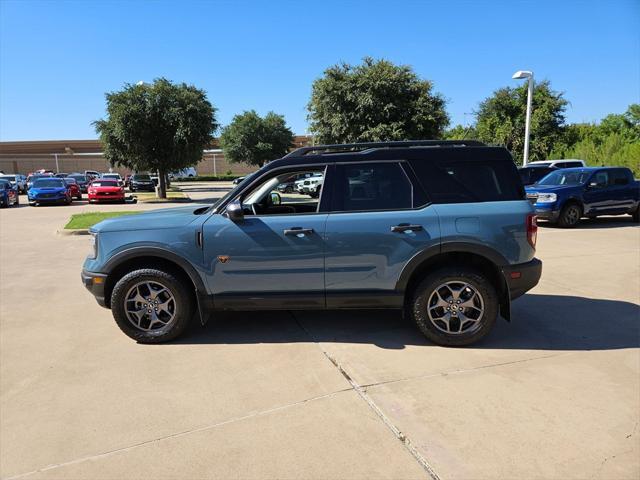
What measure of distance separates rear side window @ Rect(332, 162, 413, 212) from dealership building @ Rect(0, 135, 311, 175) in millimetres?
67381

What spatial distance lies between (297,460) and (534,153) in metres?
38.4

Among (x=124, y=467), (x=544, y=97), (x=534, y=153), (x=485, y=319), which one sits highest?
(x=544, y=97)

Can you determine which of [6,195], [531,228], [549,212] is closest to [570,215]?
[549,212]

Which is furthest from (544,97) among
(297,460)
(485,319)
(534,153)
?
(297,460)

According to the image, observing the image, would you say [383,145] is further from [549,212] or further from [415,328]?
[549,212]

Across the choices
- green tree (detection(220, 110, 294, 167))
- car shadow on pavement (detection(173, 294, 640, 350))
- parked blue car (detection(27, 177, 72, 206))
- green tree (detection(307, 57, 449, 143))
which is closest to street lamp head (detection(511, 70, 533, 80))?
green tree (detection(307, 57, 449, 143))

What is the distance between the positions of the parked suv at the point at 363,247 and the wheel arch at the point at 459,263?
0.01 meters

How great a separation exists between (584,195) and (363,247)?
11403mm

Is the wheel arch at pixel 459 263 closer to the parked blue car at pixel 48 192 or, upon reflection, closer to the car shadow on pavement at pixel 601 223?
the car shadow on pavement at pixel 601 223

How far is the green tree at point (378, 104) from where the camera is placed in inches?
959

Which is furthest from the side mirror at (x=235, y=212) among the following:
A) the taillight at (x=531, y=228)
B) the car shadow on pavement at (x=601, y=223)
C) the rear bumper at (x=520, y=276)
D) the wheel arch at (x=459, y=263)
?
the car shadow on pavement at (x=601, y=223)

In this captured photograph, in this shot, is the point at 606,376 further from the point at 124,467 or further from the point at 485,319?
the point at 124,467

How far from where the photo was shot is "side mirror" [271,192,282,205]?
16.9ft

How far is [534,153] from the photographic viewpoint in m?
36.0
